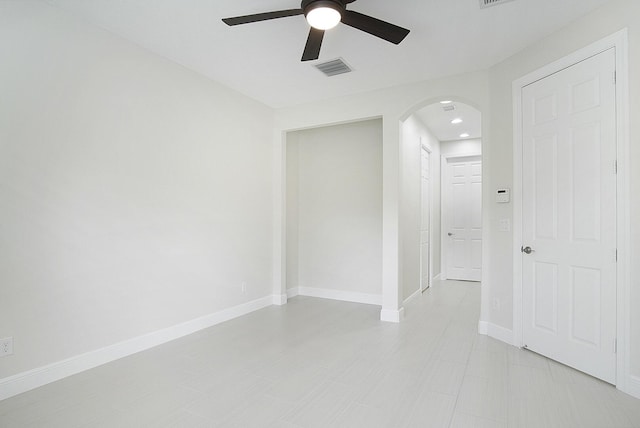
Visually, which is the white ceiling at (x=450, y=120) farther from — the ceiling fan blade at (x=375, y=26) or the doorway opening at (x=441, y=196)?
the ceiling fan blade at (x=375, y=26)

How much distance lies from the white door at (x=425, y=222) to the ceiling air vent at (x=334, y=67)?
256cm

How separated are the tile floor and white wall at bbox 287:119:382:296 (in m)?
1.51

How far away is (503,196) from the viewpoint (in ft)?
10.9

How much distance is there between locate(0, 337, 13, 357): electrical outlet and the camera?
7.25ft

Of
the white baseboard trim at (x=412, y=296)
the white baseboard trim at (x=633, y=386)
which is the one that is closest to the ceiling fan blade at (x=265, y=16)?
the white baseboard trim at (x=633, y=386)

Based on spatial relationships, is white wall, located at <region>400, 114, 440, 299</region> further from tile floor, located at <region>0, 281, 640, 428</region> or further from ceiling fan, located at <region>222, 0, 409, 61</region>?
ceiling fan, located at <region>222, 0, 409, 61</region>

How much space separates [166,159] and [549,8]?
3.42m

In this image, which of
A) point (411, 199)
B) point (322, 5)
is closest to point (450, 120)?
point (411, 199)

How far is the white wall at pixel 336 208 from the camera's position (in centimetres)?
490

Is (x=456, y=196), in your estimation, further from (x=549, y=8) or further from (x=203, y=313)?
(x=203, y=313)

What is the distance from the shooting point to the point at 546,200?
2943 millimetres

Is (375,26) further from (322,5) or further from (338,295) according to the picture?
(338,295)

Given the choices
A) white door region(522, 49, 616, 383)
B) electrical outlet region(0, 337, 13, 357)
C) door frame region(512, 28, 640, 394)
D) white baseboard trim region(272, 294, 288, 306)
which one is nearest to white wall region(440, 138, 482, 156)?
white door region(522, 49, 616, 383)

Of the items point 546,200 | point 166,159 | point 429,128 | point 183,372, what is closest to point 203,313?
point 183,372
